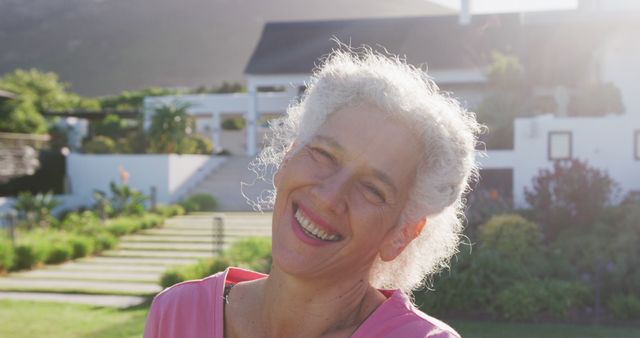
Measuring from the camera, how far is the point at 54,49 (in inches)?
4478

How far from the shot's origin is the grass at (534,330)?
26.0 ft

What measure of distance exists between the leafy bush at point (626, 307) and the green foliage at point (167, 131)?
16.6 meters

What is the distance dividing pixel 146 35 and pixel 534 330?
382ft

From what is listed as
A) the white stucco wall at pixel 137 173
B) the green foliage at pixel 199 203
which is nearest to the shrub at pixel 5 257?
the green foliage at pixel 199 203

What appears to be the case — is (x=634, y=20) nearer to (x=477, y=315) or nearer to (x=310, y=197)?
(x=477, y=315)

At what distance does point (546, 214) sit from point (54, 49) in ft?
366

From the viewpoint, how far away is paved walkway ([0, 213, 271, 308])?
429 inches

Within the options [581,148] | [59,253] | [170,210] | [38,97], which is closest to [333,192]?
[59,253]

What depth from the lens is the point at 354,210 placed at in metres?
1.78

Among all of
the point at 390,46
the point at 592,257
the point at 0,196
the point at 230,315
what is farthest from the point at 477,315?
the point at 390,46

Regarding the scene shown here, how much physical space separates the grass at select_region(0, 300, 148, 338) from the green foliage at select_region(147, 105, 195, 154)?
43.4 feet

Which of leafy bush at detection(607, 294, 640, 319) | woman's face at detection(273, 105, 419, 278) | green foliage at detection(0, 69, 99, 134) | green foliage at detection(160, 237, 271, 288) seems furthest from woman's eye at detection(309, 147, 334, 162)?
green foliage at detection(0, 69, 99, 134)

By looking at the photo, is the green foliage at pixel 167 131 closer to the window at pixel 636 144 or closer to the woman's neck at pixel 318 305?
the window at pixel 636 144

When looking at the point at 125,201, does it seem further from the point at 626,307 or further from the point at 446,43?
the point at 446,43
